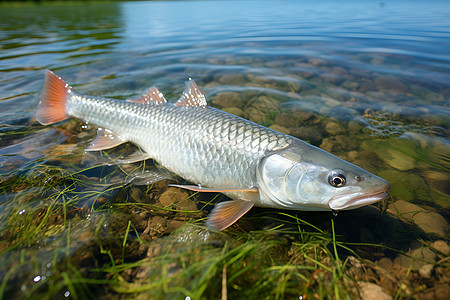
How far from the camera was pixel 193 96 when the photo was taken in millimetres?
3619

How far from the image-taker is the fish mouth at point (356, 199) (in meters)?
2.15

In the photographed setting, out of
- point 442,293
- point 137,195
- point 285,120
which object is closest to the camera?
point 442,293

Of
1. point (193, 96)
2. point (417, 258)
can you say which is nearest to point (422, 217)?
point (417, 258)

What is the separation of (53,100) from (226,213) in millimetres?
3890

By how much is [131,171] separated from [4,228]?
1404mm

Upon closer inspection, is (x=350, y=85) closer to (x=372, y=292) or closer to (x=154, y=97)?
(x=154, y=97)

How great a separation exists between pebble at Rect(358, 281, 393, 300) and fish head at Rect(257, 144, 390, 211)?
597 millimetres

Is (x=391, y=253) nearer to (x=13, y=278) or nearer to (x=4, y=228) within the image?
(x=13, y=278)

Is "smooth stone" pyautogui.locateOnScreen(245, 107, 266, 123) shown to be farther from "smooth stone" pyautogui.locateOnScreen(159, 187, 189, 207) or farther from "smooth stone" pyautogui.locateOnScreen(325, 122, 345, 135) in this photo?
"smooth stone" pyautogui.locateOnScreen(159, 187, 189, 207)

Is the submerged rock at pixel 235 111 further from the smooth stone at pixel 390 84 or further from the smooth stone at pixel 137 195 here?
the smooth stone at pixel 390 84

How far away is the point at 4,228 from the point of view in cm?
229

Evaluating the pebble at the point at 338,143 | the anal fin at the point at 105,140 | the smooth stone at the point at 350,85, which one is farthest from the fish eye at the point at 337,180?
the smooth stone at the point at 350,85

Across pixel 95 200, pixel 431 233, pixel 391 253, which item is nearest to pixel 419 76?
pixel 431 233

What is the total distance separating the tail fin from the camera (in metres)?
4.42
